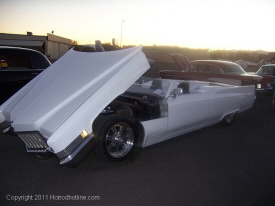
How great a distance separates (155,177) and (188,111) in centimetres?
153

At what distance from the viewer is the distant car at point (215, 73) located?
805 centimetres

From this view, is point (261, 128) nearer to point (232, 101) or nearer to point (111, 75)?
point (232, 101)

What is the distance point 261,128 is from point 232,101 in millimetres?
1147

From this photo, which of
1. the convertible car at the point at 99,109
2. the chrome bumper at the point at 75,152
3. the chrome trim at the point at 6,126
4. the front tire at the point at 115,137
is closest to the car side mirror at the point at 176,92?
the convertible car at the point at 99,109

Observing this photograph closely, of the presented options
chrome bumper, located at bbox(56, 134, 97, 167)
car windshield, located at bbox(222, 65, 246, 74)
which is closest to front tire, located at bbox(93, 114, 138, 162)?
chrome bumper, located at bbox(56, 134, 97, 167)

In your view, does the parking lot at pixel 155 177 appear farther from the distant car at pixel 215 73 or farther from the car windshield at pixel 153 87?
the distant car at pixel 215 73

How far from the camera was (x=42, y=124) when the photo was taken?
2922mm

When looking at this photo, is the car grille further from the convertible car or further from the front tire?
the front tire

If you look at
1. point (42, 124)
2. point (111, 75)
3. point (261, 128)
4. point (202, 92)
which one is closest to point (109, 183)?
point (42, 124)

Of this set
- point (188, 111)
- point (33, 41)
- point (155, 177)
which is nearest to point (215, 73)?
point (188, 111)

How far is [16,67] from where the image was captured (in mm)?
5766

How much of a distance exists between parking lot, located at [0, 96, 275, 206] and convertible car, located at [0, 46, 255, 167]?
316mm

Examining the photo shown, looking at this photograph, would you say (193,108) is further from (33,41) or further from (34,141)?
(33,41)

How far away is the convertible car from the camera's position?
2877 millimetres
